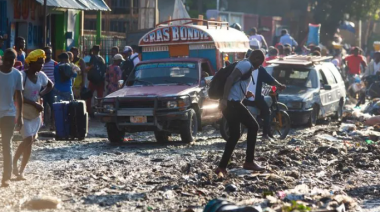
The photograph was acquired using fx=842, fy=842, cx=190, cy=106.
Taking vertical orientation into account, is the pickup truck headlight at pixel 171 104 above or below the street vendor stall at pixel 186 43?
below

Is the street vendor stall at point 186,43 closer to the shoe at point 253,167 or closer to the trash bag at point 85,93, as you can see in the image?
the trash bag at point 85,93

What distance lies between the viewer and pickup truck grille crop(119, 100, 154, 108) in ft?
50.3

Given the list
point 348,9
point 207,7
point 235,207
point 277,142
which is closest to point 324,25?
point 348,9

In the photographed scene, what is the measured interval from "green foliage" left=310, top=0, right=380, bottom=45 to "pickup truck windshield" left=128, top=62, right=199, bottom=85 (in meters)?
36.5

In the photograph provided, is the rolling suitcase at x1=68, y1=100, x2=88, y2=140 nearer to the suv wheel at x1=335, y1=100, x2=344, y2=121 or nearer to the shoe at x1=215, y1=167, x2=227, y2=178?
the shoe at x1=215, y1=167, x2=227, y2=178

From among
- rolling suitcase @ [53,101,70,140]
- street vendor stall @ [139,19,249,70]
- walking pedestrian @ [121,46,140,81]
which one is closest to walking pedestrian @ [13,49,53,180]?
rolling suitcase @ [53,101,70,140]

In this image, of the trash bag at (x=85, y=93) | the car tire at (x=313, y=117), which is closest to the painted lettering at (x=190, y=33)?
the trash bag at (x=85, y=93)

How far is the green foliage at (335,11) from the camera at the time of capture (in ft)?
170

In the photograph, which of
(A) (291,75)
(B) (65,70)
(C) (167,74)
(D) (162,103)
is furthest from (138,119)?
(A) (291,75)

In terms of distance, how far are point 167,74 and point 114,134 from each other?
178cm

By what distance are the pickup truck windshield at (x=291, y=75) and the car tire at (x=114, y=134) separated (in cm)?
564

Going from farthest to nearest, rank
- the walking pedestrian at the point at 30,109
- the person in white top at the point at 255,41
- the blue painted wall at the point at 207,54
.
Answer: the person in white top at the point at 255,41 → the blue painted wall at the point at 207,54 → the walking pedestrian at the point at 30,109

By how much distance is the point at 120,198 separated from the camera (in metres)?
9.74

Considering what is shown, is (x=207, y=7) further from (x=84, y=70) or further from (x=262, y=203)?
(x=262, y=203)
